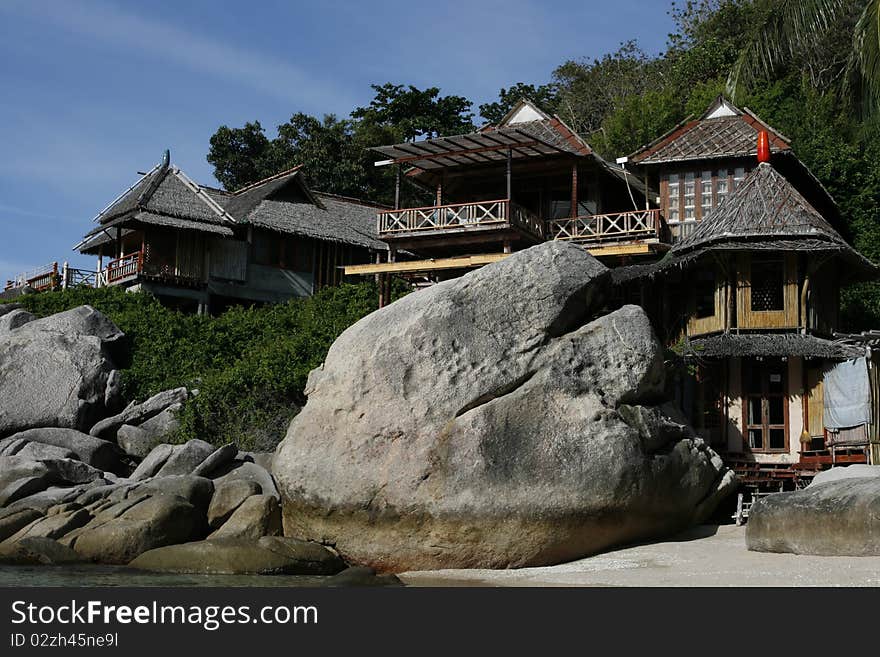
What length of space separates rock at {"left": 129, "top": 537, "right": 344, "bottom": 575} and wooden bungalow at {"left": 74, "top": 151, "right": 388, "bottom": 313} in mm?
17208

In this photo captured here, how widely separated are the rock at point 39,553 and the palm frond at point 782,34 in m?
14.7

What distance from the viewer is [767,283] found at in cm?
2102

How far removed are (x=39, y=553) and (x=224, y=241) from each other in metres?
18.1

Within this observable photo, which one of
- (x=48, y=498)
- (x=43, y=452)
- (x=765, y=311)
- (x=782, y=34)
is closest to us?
(x=48, y=498)

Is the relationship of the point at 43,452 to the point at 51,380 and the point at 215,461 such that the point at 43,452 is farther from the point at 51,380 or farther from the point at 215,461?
the point at 215,461

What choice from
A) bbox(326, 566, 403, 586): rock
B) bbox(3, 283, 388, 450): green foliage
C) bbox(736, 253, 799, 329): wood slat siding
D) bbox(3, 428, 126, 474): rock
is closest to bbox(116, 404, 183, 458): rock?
bbox(3, 428, 126, 474): rock

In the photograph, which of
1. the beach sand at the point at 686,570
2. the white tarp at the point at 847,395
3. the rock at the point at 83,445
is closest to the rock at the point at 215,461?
the rock at the point at 83,445

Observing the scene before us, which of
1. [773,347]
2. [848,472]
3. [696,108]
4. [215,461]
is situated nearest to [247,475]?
[215,461]

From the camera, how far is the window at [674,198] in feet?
88.2

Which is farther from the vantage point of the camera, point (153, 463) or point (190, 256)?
point (190, 256)

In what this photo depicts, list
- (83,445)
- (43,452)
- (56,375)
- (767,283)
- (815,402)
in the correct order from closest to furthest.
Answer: (815,402) → (43,452) → (767,283) → (83,445) → (56,375)

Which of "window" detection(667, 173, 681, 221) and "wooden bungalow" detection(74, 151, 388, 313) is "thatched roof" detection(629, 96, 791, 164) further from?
"wooden bungalow" detection(74, 151, 388, 313)

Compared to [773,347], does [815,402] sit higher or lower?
lower

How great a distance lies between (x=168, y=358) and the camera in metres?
25.8
